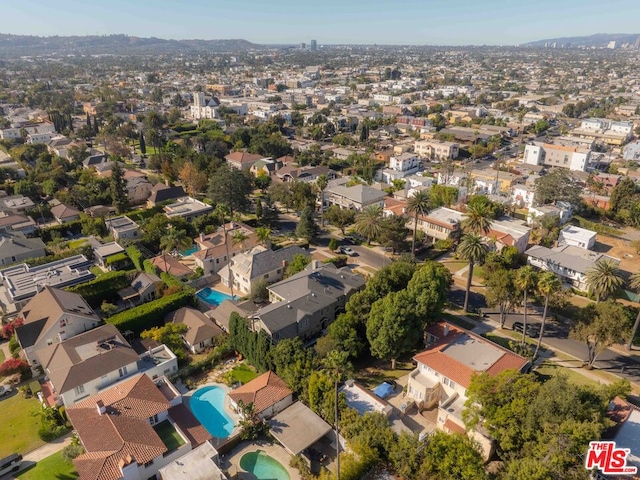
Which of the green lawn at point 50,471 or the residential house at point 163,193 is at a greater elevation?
the residential house at point 163,193

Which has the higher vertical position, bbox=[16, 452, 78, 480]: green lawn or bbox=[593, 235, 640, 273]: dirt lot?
bbox=[593, 235, 640, 273]: dirt lot

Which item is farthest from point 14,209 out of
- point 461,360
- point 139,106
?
point 139,106

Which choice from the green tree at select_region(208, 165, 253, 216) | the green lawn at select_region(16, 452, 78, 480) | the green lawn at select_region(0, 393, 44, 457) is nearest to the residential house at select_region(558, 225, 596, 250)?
the green tree at select_region(208, 165, 253, 216)

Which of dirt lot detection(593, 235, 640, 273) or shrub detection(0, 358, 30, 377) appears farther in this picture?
dirt lot detection(593, 235, 640, 273)

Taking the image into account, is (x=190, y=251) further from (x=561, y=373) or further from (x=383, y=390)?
(x=561, y=373)

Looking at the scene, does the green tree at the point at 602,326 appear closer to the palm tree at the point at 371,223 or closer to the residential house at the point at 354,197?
the palm tree at the point at 371,223

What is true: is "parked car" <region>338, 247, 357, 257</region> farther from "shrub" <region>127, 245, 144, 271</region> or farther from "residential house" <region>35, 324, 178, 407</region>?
"residential house" <region>35, 324, 178, 407</region>

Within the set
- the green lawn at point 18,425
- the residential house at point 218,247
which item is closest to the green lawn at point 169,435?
the green lawn at point 18,425

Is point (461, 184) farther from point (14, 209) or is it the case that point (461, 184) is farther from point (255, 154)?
point (14, 209)
